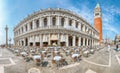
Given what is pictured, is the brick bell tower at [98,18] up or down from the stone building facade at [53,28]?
up

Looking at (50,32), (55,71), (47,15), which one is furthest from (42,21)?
(55,71)

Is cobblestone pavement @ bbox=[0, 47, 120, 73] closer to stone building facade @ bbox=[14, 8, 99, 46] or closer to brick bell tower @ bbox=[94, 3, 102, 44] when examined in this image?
stone building facade @ bbox=[14, 8, 99, 46]

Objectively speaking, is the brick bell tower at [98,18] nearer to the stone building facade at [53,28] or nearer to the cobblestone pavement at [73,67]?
the stone building facade at [53,28]

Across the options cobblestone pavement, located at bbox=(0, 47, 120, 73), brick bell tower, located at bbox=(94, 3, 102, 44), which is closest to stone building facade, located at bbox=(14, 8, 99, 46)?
cobblestone pavement, located at bbox=(0, 47, 120, 73)

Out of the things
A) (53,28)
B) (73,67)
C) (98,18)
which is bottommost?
(73,67)

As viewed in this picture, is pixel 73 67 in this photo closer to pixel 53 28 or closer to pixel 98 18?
pixel 53 28

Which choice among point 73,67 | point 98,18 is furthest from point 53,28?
point 98,18

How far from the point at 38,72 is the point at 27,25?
4832 centimetres

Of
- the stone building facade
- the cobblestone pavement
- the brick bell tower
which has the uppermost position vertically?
the brick bell tower

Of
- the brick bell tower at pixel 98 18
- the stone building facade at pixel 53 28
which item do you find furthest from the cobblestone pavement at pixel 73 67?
the brick bell tower at pixel 98 18

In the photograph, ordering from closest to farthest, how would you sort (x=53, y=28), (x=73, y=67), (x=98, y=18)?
(x=73, y=67)
(x=53, y=28)
(x=98, y=18)

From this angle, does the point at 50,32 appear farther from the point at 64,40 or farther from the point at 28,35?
the point at 28,35

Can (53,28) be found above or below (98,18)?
below

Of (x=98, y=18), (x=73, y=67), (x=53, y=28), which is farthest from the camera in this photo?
(x=98, y=18)
